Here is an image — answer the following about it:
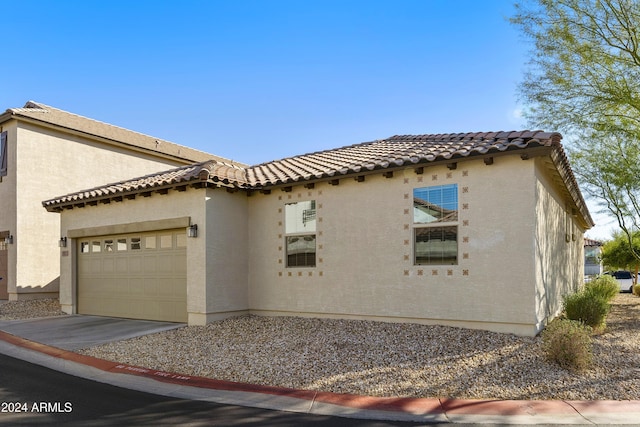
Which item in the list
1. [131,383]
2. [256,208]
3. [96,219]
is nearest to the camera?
[131,383]

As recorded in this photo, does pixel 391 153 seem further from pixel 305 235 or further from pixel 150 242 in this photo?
pixel 150 242

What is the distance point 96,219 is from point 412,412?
12.2m

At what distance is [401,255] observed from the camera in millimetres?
9984

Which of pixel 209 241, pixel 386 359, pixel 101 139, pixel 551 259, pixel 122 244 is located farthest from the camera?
pixel 101 139

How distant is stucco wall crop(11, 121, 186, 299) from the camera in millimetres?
17469

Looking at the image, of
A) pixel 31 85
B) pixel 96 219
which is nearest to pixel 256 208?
pixel 96 219

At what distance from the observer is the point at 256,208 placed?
40.7 feet

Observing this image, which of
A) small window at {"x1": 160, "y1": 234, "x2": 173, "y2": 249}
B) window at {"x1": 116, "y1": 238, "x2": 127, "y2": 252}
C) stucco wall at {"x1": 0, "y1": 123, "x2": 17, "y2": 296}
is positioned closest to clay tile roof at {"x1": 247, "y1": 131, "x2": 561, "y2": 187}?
small window at {"x1": 160, "y1": 234, "x2": 173, "y2": 249}

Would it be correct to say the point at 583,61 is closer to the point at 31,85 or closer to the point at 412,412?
the point at 412,412

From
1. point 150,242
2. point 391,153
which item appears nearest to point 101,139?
point 150,242

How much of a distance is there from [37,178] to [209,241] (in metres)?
11.3

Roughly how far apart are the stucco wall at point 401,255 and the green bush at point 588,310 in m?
2.16

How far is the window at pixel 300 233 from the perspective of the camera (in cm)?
1141

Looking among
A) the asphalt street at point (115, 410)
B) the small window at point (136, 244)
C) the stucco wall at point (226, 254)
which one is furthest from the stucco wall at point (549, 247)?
the small window at point (136, 244)
